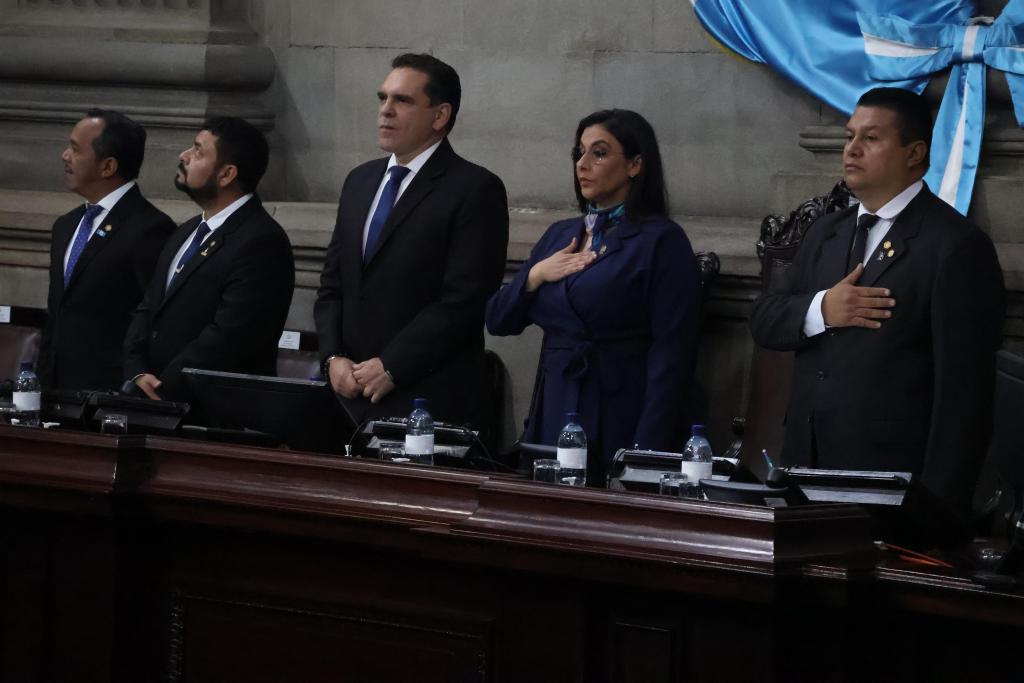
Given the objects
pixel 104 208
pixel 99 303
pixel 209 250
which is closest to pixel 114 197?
pixel 104 208

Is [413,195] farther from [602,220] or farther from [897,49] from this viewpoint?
[897,49]

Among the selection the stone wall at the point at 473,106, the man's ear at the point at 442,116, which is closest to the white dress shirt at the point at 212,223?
the man's ear at the point at 442,116

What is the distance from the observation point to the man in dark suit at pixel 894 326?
386cm

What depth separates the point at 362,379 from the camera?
4602mm

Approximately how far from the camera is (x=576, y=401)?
4453 millimetres

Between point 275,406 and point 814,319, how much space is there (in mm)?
1325

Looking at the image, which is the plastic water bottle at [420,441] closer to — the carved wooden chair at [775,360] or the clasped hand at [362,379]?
the clasped hand at [362,379]

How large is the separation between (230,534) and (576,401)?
4.82 feet

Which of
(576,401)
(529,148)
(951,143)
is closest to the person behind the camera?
(576,401)

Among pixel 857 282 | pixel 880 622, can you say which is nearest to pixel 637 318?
pixel 857 282

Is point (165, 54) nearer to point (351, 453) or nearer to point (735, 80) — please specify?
point (735, 80)

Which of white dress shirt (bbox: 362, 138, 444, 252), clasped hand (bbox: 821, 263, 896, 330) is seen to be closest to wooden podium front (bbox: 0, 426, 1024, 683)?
clasped hand (bbox: 821, 263, 896, 330)

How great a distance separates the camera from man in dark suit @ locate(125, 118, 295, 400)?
497 cm

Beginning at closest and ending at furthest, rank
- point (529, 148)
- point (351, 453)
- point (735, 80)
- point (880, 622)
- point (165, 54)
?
point (880, 622)
point (351, 453)
point (735, 80)
point (529, 148)
point (165, 54)
